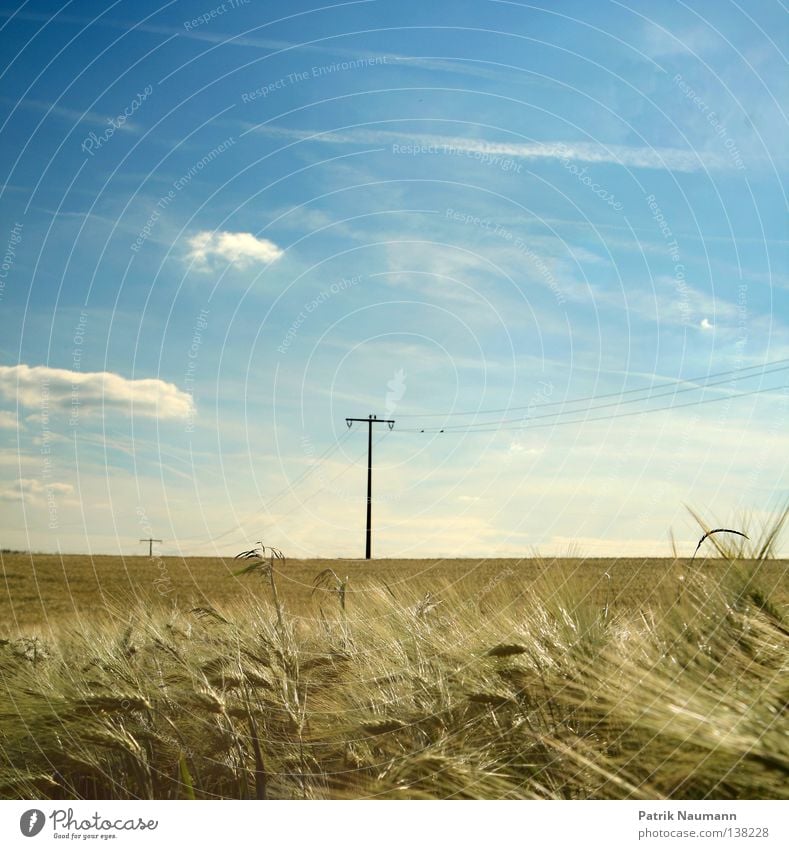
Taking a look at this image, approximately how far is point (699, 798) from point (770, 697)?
0.43m

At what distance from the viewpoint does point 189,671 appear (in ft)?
11.3

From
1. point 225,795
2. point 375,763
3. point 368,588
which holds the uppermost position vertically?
point 368,588

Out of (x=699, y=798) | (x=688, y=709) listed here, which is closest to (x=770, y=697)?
(x=688, y=709)

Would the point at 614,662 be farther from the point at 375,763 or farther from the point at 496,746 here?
the point at 375,763

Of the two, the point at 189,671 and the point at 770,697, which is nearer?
the point at 770,697

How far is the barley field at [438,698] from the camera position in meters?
2.47
